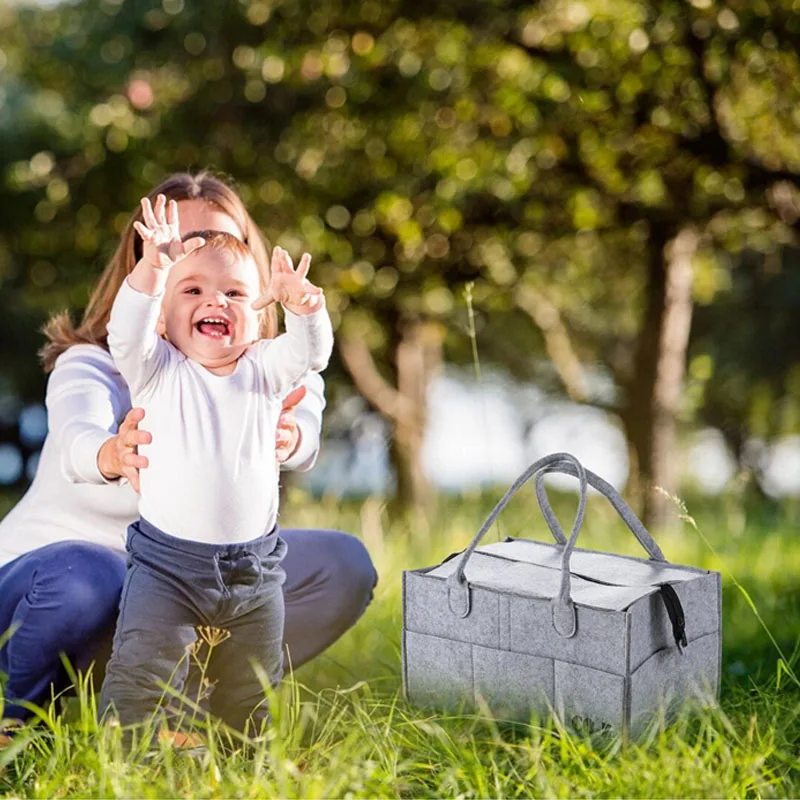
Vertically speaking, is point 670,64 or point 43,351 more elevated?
point 670,64

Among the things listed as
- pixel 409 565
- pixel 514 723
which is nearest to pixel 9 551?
pixel 514 723

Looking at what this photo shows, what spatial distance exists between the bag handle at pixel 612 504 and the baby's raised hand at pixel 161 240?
0.86 meters

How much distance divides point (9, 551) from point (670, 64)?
393cm

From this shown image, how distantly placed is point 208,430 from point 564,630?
759 mm

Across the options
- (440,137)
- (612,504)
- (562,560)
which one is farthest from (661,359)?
(562,560)

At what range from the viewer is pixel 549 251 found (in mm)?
7855

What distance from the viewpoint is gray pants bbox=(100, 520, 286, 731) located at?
6.67 ft

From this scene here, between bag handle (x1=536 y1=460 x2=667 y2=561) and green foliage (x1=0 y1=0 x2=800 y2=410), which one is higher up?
green foliage (x1=0 y1=0 x2=800 y2=410)

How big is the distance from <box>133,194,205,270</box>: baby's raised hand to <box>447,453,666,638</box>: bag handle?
0.75 m

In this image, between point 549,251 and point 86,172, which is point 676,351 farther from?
point 86,172

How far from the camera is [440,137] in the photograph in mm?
5559

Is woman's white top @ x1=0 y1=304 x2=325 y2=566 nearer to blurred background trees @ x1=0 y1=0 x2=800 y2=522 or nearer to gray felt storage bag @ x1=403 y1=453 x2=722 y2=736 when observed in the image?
gray felt storage bag @ x1=403 y1=453 x2=722 y2=736

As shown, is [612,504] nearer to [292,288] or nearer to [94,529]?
[292,288]

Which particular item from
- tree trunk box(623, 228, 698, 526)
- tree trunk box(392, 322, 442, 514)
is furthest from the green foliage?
tree trunk box(392, 322, 442, 514)
